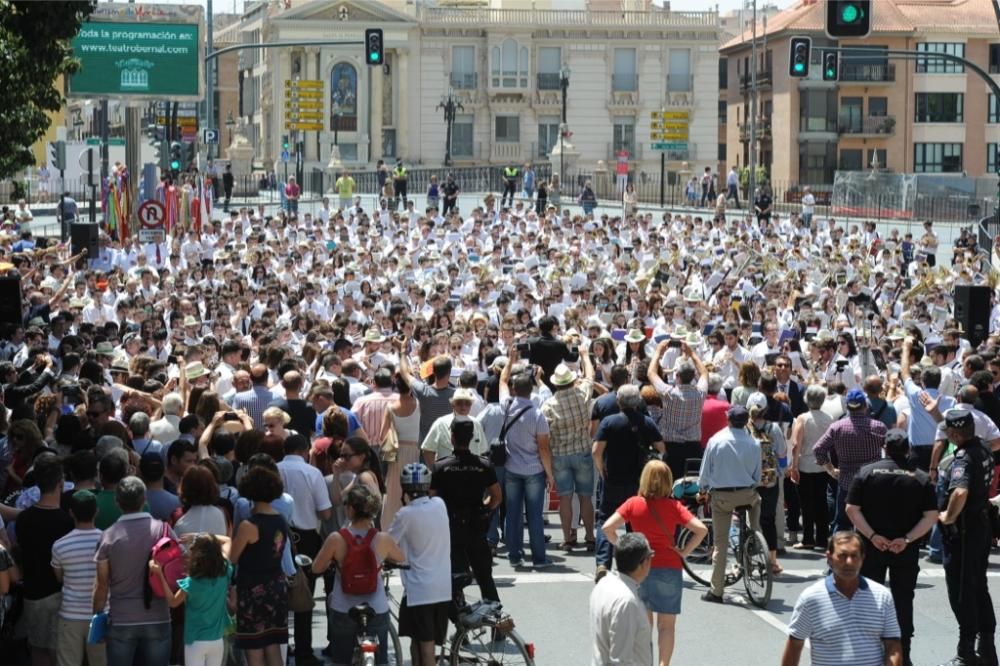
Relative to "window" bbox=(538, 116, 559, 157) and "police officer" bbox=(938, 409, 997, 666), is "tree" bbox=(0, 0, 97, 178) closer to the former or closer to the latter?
"police officer" bbox=(938, 409, 997, 666)

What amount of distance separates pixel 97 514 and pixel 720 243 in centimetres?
2478

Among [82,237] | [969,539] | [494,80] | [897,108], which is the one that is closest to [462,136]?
[494,80]

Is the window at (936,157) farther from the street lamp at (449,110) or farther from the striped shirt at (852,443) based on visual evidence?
the striped shirt at (852,443)

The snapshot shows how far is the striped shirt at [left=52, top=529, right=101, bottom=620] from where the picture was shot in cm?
944

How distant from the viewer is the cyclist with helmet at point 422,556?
9922 mm

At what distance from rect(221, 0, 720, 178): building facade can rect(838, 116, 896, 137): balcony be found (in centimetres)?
717

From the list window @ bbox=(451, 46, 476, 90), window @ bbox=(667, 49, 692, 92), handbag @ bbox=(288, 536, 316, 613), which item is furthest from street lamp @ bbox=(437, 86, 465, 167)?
handbag @ bbox=(288, 536, 316, 613)

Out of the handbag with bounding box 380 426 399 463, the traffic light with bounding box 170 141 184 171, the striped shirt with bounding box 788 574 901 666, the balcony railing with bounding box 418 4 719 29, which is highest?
the balcony railing with bounding box 418 4 719 29

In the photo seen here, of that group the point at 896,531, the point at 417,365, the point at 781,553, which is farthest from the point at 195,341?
the point at 896,531

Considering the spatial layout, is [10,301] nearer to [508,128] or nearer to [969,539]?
[969,539]

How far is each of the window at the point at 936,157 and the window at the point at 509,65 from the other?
21.0 metres

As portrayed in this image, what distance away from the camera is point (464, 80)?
8731cm

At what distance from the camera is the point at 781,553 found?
48.9 ft

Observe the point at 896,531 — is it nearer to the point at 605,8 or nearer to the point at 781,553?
the point at 781,553
